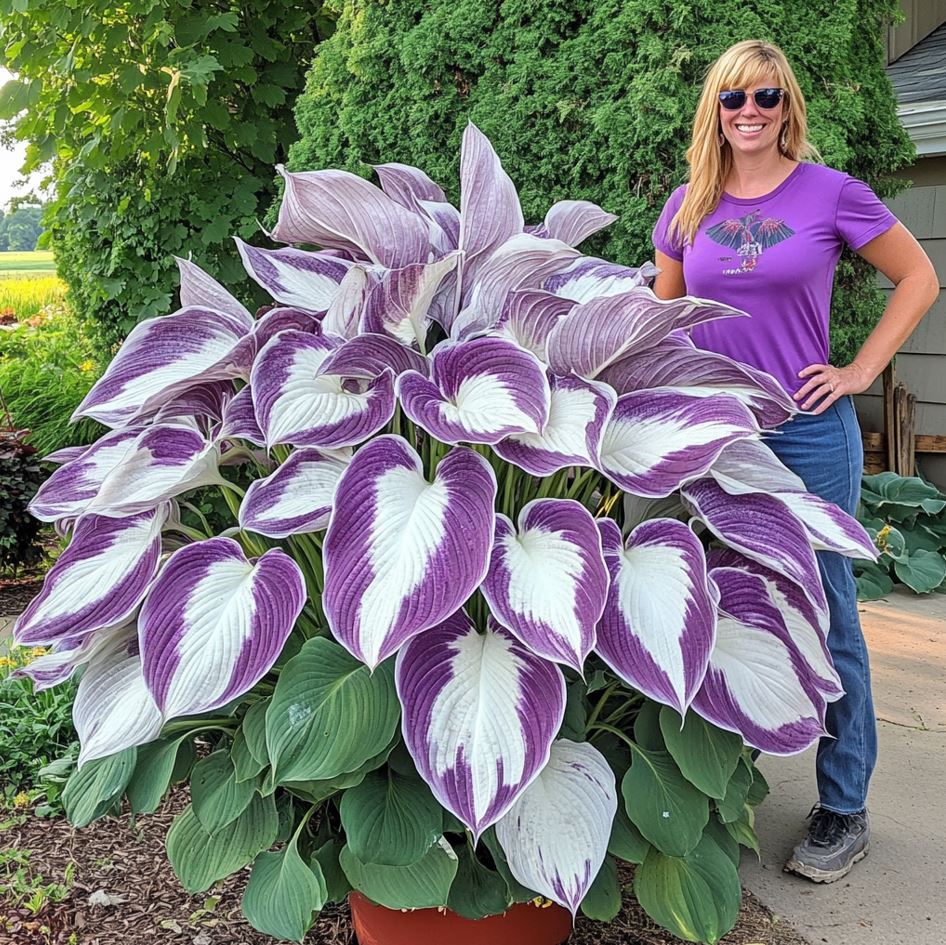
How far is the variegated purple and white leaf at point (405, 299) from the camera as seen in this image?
147cm

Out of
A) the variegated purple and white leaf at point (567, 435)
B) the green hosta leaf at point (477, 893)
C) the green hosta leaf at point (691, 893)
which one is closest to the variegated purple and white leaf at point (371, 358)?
the variegated purple and white leaf at point (567, 435)

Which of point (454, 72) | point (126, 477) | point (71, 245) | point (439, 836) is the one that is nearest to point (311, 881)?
point (439, 836)

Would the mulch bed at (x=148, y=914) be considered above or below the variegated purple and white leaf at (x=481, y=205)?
below

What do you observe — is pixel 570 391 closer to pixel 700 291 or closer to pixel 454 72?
pixel 700 291

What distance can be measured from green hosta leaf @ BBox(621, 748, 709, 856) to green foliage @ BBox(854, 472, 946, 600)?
269 centimetres

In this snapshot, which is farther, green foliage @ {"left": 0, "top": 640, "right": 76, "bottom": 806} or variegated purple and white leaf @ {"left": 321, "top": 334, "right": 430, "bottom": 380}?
green foliage @ {"left": 0, "top": 640, "right": 76, "bottom": 806}

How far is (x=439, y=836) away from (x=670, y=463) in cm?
64

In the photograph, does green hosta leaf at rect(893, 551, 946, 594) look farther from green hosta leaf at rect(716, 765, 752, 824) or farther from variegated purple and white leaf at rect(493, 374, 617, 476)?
variegated purple and white leaf at rect(493, 374, 617, 476)

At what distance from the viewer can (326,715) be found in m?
1.39

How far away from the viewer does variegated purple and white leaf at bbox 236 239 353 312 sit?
172 cm

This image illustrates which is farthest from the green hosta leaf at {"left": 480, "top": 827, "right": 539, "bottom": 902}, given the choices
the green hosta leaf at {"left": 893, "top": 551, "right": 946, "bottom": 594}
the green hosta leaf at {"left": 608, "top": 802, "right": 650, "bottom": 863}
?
the green hosta leaf at {"left": 893, "top": 551, "right": 946, "bottom": 594}

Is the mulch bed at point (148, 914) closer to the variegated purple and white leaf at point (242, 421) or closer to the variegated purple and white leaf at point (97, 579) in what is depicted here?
the variegated purple and white leaf at point (97, 579)

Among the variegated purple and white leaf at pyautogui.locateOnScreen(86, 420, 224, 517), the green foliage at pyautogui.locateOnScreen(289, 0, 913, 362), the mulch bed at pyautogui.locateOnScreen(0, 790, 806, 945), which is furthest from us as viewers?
the green foliage at pyautogui.locateOnScreen(289, 0, 913, 362)

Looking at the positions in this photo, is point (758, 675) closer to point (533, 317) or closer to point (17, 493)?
point (533, 317)
